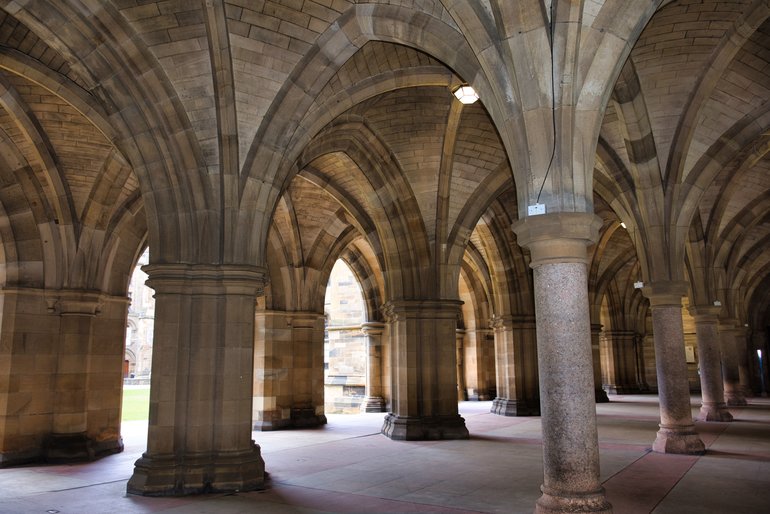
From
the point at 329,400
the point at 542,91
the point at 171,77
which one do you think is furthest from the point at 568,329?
the point at 329,400

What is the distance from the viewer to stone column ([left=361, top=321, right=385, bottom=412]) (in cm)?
1916

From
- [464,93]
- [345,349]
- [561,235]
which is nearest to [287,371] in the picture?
[345,349]

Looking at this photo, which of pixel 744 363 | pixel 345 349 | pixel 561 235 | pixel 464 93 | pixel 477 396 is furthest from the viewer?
pixel 744 363

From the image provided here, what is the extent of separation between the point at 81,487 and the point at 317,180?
25.1ft

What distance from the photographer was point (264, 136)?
26.5 ft

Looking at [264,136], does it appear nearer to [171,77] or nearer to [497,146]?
[171,77]

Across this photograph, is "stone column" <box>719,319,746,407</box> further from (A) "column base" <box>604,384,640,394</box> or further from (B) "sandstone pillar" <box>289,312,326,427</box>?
(B) "sandstone pillar" <box>289,312,326,427</box>

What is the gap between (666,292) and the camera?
30.6 feet

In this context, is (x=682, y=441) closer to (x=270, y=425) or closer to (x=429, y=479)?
(x=429, y=479)

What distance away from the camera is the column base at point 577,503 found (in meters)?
4.67

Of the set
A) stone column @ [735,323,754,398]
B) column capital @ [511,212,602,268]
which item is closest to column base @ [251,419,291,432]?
column capital @ [511,212,602,268]

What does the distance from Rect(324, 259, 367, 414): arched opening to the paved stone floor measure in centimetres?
970

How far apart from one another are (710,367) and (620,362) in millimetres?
13451

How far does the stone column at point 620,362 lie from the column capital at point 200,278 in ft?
73.2
